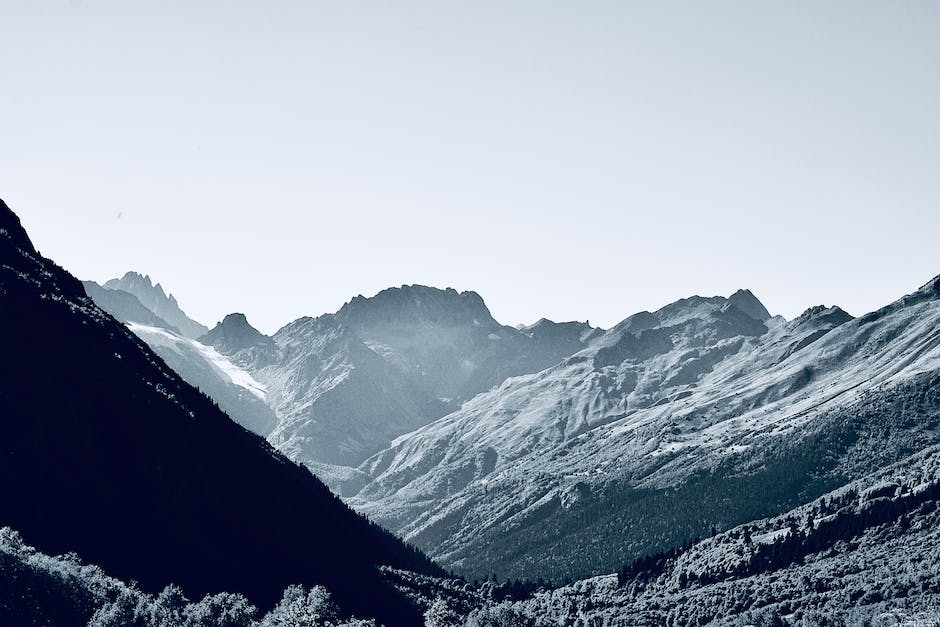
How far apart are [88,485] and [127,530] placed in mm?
14750

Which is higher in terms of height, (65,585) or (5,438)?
(5,438)

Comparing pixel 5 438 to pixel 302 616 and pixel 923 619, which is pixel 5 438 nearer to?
pixel 302 616

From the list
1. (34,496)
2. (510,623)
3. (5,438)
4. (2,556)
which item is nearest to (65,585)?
(2,556)

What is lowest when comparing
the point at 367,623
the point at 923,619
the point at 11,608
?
the point at 923,619

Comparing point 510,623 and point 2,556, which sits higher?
point 2,556

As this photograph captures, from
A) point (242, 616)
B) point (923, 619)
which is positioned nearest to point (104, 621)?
point (242, 616)

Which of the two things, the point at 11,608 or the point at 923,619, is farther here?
the point at 923,619

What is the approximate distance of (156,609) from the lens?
13875cm

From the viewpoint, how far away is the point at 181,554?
7781 inches

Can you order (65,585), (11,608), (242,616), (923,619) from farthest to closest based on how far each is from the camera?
(923,619) < (242,616) < (65,585) < (11,608)

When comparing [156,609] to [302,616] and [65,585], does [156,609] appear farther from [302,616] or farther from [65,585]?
[302,616]

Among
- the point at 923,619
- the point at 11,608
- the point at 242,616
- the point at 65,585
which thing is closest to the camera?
the point at 11,608

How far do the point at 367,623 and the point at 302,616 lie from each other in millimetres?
12483

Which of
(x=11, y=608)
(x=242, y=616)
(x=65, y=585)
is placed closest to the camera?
(x=11, y=608)
